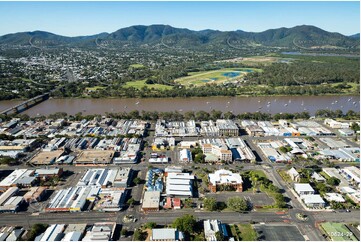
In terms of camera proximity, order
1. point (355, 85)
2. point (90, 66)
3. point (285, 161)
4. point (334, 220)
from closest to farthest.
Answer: point (334, 220)
point (285, 161)
point (355, 85)
point (90, 66)

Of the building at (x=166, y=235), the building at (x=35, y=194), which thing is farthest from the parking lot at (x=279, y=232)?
the building at (x=35, y=194)

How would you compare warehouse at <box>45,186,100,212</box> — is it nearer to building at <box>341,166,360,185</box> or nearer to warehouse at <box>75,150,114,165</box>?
warehouse at <box>75,150,114,165</box>

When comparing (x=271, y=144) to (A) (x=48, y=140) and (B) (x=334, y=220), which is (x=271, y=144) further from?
(A) (x=48, y=140)

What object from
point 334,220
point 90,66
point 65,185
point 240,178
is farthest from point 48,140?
point 90,66

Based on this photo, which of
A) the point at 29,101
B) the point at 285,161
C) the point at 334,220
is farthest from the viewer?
the point at 29,101

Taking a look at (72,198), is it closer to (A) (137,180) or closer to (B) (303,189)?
(A) (137,180)

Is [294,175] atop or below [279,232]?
atop

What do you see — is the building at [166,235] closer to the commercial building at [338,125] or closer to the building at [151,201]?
the building at [151,201]

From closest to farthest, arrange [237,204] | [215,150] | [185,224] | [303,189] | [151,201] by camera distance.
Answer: [185,224], [237,204], [151,201], [303,189], [215,150]

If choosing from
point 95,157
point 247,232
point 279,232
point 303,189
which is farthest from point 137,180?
point 303,189
